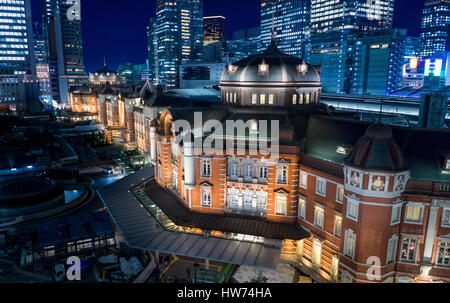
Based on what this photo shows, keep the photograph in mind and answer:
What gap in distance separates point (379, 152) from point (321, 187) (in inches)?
323

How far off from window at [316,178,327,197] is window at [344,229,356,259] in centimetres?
496

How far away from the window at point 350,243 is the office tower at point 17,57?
177409mm

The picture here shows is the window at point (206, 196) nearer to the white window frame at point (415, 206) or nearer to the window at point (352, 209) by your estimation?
the window at point (352, 209)

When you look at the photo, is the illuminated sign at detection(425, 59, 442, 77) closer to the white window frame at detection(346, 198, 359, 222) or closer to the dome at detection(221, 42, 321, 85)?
the dome at detection(221, 42, 321, 85)

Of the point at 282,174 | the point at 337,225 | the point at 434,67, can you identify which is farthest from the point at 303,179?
the point at 434,67

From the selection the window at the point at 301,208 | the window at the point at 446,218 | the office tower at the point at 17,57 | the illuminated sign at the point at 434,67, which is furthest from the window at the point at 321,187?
the office tower at the point at 17,57

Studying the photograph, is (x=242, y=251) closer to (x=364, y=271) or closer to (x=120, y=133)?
(x=364, y=271)

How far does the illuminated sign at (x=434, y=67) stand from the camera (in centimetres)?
12269

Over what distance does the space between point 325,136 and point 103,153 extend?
68949 mm

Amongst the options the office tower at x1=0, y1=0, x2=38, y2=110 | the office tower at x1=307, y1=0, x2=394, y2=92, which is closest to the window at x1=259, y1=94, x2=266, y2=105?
the office tower at x1=307, y1=0, x2=394, y2=92

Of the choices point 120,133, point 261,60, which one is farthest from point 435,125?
point 120,133

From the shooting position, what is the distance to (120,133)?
106688 millimetres

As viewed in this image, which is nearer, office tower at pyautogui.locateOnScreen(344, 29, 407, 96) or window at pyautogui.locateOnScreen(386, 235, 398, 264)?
window at pyautogui.locateOnScreen(386, 235, 398, 264)

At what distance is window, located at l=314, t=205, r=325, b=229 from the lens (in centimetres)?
3675
